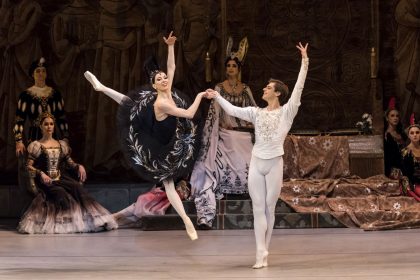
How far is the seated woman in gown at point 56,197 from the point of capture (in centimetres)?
1348

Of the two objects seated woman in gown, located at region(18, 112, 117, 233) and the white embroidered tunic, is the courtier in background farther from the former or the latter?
seated woman in gown, located at region(18, 112, 117, 233)

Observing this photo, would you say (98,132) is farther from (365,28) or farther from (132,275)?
(132,275)

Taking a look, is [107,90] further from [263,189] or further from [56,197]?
[56,197]

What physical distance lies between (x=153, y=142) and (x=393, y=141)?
5.10m

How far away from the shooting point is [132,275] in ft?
29.9

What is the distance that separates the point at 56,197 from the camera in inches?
537

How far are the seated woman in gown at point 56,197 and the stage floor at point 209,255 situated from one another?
337mm

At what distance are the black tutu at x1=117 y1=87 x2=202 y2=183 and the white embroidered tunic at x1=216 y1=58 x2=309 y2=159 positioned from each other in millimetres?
850

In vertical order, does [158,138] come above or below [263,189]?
above

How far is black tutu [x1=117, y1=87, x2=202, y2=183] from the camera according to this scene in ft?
34.5

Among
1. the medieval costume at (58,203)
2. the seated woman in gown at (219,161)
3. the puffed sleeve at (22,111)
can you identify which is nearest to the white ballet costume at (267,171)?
the seated woman in gown at (219,161)

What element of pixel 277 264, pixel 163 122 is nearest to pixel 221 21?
pixel 163 122

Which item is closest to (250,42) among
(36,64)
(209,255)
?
(36,64)

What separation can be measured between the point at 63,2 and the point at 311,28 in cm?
383
